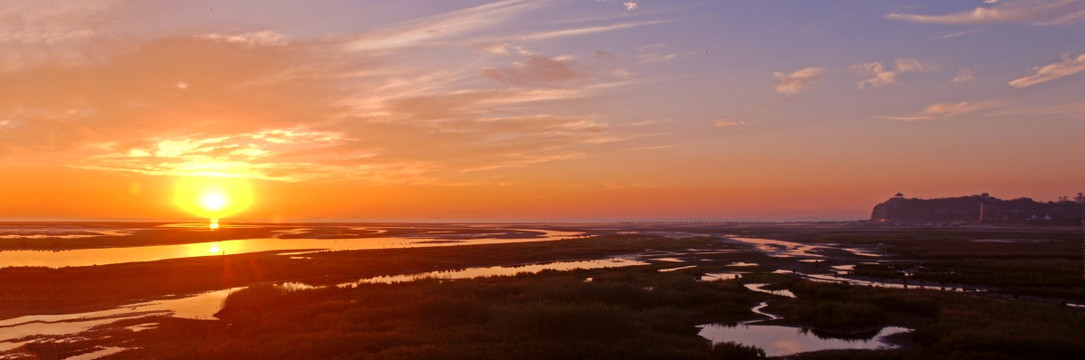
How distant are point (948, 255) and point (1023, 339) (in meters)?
46.1

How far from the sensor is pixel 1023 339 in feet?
65.0

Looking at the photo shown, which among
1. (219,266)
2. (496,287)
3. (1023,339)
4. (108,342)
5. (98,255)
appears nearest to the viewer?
(1023,339)

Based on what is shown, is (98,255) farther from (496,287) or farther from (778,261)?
(778,261)

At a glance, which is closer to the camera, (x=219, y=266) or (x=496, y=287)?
(x=496, y=287)

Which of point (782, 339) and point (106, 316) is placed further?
point (106, 316)

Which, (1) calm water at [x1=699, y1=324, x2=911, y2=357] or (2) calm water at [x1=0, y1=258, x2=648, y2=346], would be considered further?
(2) calm water at [x1=0, y1=258, x2=648, y2=346]

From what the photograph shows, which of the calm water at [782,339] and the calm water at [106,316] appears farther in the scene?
the calm water at [106,316]

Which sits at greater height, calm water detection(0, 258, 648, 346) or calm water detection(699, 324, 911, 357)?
calm water detection(0, 258, 648, 346)

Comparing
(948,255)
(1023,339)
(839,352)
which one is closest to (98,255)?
(839,352)

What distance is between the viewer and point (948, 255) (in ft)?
196

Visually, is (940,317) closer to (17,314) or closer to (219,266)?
(17,314)

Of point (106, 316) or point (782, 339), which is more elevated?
point (106, 316)

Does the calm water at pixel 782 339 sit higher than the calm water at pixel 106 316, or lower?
lower

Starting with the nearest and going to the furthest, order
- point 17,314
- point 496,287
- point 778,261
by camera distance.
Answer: point 17,314
point 496,287
point 778,261
